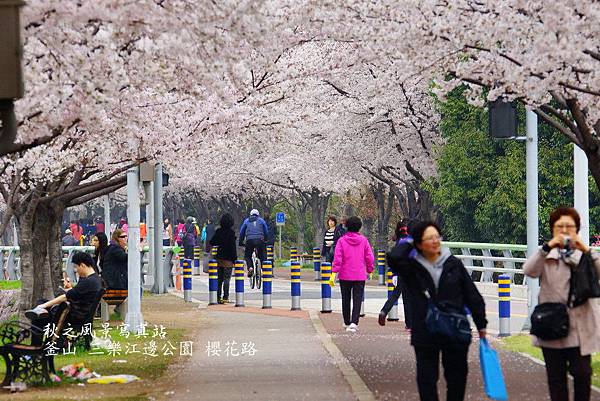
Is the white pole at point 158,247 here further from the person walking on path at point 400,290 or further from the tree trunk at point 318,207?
the tree trunk at point 318,207

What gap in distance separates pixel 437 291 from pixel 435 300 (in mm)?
64

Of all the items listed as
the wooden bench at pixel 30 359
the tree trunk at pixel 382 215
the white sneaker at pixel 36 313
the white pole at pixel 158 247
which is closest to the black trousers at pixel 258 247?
the white pole at pixel 158 247

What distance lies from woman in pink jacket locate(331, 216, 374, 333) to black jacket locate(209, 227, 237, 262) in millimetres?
7350

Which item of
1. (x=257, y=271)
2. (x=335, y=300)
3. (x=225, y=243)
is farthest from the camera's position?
(x=257, y=271)

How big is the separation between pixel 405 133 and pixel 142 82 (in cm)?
2887

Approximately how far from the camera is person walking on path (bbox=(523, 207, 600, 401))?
10039mm

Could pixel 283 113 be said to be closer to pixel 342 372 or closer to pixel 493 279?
pixel 342 372

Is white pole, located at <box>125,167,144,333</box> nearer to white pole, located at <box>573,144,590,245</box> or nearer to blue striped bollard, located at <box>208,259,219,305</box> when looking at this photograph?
white pole, located at <box>573,144,590,245</box>

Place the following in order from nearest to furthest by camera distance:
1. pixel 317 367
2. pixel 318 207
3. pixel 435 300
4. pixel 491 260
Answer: pixel 435 300 < pixel 317 367 < pixel 491 260 < pixel 318 207

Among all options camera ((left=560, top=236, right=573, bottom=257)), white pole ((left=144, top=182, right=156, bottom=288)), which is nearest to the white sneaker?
camera ((left=560, top=236, right=573, bottom=257))

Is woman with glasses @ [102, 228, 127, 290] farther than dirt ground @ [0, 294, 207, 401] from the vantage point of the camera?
Yes

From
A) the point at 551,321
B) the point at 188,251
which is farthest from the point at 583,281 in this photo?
the point at 188,251

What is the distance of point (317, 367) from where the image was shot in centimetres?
1529

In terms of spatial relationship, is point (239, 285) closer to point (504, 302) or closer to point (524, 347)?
point (504, 302)
